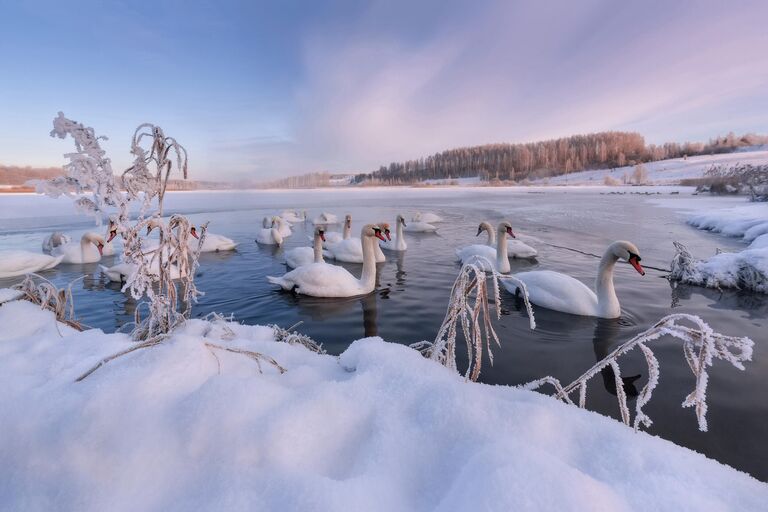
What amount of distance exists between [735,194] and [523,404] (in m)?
42.3

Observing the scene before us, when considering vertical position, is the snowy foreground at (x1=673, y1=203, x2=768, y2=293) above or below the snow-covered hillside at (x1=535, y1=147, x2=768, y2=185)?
below

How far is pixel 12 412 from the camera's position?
53.7 inches

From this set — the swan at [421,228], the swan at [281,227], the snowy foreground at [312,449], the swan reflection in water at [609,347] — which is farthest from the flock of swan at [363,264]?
the swan at [421,228]

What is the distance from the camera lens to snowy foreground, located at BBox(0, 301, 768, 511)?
111 centimetres

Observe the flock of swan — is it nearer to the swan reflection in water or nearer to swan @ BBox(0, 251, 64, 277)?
swan @ BBox(0, 251, 64, 277)

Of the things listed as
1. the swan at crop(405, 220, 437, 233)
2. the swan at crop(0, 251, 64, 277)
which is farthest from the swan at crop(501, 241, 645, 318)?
the swan at crop(0, 251, 64, 277)

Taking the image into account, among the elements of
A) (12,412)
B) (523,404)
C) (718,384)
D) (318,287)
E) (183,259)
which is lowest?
(718,384)

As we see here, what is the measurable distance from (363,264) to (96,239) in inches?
348

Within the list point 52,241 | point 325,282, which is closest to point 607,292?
point 325,282

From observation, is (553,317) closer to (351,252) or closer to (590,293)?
(590,293)

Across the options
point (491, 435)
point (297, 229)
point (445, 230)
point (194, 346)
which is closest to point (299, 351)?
point (194, 346)

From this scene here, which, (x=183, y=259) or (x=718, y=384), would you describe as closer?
(x=183, y=259)

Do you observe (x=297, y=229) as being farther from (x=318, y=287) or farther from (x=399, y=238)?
(x=318, y=287)

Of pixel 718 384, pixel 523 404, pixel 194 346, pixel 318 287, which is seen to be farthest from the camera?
pixel 318 287
